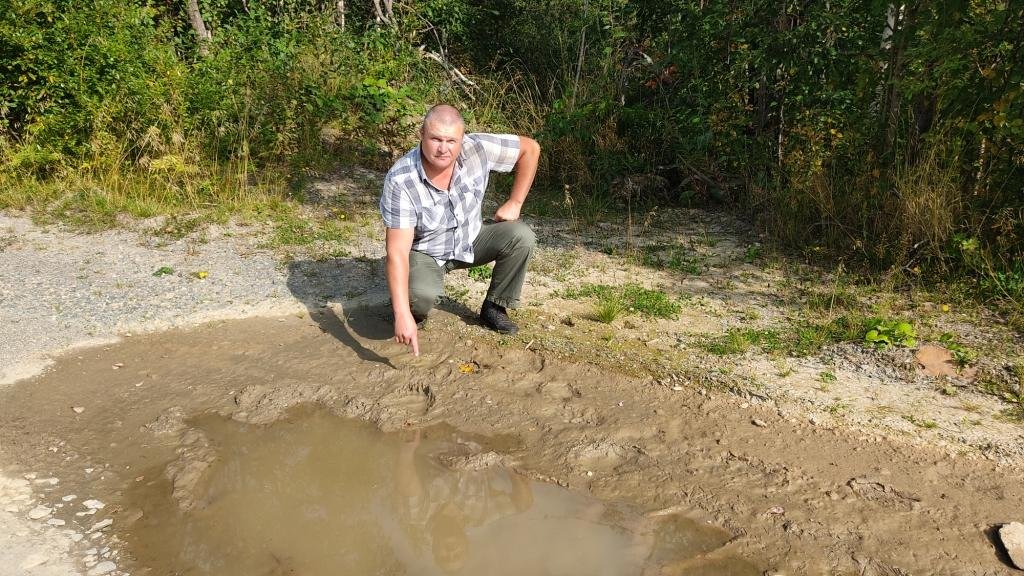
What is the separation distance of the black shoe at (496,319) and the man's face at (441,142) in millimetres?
997

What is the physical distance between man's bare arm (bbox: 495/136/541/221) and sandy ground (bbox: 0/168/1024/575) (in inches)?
26.9

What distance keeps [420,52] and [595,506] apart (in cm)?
783

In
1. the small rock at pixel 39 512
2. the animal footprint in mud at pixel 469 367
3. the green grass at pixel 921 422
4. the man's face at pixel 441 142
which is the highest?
the man's face at pixel 441 142

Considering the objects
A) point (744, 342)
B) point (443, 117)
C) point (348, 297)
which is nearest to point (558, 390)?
point (744, 342)

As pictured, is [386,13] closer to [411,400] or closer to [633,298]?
[633,298]

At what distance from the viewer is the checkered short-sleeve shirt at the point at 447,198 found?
14.7 feet

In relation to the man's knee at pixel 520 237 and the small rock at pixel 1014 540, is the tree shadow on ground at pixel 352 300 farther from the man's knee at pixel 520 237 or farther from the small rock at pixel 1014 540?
the small rock at pixel 1014 540

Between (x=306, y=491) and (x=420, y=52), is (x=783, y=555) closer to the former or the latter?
(x=306, y=491)

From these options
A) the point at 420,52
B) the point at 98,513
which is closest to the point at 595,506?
the point at 98,513

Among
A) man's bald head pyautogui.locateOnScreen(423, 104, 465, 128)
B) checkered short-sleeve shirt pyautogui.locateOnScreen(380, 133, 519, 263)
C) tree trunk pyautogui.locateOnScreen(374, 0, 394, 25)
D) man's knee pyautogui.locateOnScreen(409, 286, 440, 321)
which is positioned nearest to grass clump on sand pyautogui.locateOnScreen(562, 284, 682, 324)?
checkered short-sleeve shirt pyautogui.locateOnScreen(380, 133, 519, 263)

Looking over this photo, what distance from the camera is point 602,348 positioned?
4.77m

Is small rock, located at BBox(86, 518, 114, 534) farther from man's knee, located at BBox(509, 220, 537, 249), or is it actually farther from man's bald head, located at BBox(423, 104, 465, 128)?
man's knee, located at BBox(509, 220, 537, 249)

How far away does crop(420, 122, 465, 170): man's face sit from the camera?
4.35 metres

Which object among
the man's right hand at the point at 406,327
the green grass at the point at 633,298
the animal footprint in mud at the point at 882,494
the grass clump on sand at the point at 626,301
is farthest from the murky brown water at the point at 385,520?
the green grass at the point at 633,298
